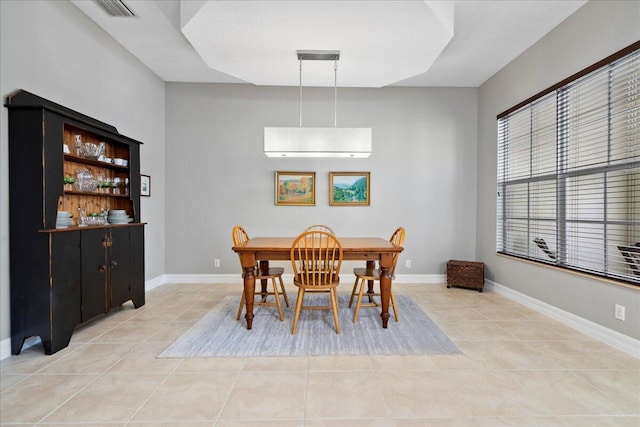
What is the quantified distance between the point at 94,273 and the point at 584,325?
14.6ft

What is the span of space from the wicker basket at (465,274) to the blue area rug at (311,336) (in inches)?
51.2

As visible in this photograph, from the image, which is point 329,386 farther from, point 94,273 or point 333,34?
point 333,34

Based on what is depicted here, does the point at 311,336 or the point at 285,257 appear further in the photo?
the point at 285,257

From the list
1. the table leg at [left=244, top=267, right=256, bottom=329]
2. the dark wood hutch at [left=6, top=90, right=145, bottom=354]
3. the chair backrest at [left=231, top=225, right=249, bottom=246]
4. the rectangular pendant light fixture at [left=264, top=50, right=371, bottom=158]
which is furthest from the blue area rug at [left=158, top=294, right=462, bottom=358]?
the rectangular pendant light fixture at [left=264, top=50, right=371, bottom=158]

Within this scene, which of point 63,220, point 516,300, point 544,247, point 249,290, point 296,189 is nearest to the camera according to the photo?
point 63,220

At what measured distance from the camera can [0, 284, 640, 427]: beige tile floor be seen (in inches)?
64.9

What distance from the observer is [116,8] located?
290 centimetres

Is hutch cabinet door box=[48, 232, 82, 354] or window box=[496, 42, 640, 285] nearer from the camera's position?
hutch cabinet door box=[48, 232, 82, 354]

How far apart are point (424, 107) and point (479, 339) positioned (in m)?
3.45

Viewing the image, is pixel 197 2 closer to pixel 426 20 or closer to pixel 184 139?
pixel 426 20

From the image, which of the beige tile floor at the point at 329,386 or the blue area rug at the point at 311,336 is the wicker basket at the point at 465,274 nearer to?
the blue area rug at the point at 311,336

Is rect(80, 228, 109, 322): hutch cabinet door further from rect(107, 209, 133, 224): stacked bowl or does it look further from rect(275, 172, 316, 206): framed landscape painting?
rect(275, 172, 316, 206): framed landscape painting

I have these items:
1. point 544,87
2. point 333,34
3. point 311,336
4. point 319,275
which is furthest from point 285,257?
point 544,87

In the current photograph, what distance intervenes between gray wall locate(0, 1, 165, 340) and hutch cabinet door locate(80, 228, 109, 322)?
1.55 feet
